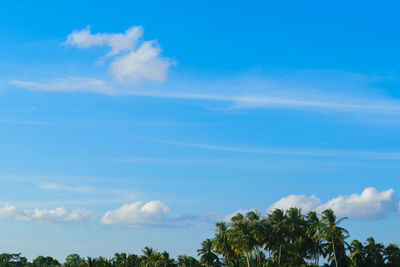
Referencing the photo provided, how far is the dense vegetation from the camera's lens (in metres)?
106

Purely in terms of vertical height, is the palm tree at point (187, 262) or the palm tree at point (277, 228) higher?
the palm tree at point (277, 228)

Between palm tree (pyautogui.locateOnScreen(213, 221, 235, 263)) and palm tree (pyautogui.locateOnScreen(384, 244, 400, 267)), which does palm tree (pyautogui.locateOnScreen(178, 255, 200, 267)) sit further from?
palm tree (pyautogui.locateOnScreen(384, 244, 400, 267))

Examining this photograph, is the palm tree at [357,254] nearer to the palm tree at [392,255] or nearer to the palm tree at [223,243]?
the palm tree at [392,255]

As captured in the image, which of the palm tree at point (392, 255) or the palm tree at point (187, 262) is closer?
the palm tree at point (392, 255)

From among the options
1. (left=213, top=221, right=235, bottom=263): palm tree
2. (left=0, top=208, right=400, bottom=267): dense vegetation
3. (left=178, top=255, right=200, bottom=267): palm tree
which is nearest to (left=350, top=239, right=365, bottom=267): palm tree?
(left=0, top=208, right=400, bottom=267): dense vegetation

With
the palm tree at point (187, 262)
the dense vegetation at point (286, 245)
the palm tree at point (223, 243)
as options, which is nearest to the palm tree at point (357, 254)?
the dense vegetation at point (286, 245)

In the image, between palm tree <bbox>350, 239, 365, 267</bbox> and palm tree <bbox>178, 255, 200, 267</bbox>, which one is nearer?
palm tree <bbox>350, 239, 365, 267</bbox>

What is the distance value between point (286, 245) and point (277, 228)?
5.22 metres

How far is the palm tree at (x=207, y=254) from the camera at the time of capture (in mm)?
123188

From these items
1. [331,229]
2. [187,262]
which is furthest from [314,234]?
[187,262]

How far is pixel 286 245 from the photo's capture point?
4589 inches

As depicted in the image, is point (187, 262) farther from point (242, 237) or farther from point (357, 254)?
point (357, 254)

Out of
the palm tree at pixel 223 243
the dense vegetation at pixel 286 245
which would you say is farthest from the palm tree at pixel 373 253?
the palm tree at pixel 223 243

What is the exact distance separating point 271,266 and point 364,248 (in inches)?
803
